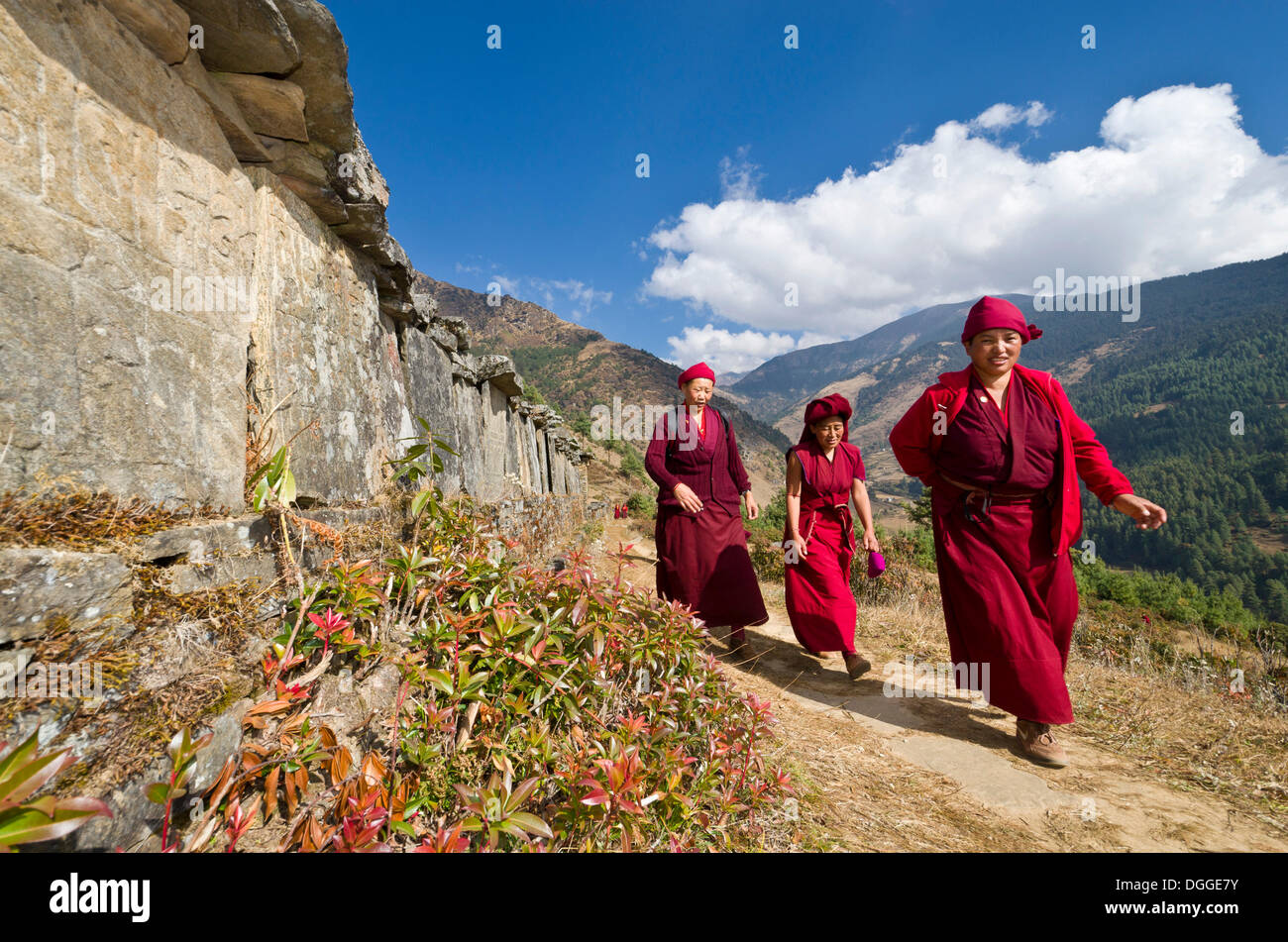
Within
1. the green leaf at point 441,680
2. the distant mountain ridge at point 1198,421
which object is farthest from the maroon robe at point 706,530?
the distant mountain ridge at point 1198,421

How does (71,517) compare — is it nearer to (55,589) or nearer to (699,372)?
(55,589)

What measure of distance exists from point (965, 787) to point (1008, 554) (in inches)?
44.6

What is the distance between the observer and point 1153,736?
8.81 ft

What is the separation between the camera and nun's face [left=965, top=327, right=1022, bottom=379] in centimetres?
268

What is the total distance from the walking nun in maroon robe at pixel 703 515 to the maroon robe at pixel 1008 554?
1357mm

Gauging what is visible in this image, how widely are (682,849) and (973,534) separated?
216cm

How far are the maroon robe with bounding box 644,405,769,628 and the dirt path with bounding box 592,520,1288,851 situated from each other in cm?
69

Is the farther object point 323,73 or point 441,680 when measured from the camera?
point 323,73

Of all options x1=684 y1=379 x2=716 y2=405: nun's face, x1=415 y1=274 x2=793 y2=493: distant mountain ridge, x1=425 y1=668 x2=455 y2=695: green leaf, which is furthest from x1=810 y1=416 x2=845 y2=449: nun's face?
x1=415 y1=274 x2=793 y2=493: distant mountain ridge

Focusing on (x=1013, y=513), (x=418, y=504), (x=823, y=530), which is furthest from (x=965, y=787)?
(x=418, y=504)

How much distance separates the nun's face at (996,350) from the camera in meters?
2.68

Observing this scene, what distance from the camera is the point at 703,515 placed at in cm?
395

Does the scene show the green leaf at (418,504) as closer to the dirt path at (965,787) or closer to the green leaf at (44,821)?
the green leaf at (44,821)
